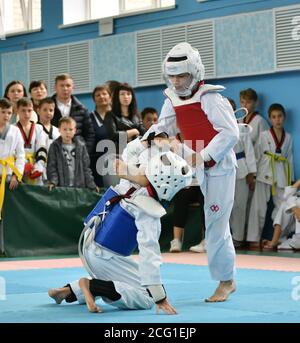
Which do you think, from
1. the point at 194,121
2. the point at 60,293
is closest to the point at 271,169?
the point at 194,121

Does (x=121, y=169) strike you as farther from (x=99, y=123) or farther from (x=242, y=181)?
(x=242, y=181)

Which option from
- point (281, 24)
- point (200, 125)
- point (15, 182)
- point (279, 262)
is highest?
point (281, 24)

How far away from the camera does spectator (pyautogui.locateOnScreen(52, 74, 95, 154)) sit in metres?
10.3

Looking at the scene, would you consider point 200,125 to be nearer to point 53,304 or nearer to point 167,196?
point 167,196

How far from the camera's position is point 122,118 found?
10.3 metres

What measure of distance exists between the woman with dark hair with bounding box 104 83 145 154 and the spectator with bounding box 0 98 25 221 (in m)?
1.21

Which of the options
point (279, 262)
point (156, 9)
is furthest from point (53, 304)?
point (156, 9)

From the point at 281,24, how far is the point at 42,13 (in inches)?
192

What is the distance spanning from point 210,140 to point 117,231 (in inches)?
38.2

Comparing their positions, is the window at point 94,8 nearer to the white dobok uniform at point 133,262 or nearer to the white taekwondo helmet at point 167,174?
the white dobok uniform at point 133,262

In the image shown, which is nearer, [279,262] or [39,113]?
[279,262]

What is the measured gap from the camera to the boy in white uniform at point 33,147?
9750mm

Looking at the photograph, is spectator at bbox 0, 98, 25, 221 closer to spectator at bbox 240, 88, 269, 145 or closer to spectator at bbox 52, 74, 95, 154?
spectator at bbox 52, 74, 95, 154

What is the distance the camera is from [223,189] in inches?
220
